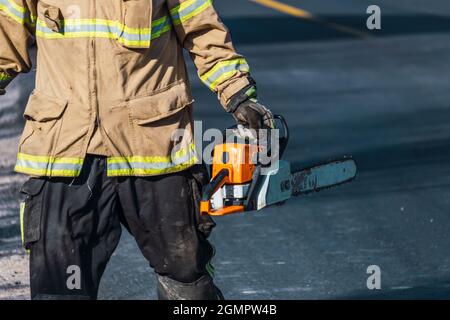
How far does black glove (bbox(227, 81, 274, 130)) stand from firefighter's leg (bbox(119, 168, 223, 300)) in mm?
330

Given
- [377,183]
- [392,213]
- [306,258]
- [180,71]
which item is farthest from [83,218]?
[377,183]

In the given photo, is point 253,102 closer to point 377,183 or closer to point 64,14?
point 64,14

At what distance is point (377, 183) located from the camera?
10.2 m

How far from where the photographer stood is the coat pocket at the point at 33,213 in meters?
5.78

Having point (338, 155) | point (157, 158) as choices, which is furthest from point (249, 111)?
point (338, 155)

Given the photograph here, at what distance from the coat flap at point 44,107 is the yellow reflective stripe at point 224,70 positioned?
65cm

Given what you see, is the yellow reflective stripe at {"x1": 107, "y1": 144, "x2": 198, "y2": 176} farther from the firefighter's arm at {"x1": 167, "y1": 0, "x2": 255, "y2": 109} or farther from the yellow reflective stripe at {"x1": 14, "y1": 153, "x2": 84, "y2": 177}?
the firefighter's arm at {"x1": 167, "y1": 0, "x2": 255, "y2": 109}

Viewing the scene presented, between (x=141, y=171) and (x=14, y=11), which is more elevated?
(x=14, y=11)

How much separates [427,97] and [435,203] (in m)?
4.13

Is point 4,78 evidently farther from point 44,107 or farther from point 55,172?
point 55,172

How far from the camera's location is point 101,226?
5805 millimetres

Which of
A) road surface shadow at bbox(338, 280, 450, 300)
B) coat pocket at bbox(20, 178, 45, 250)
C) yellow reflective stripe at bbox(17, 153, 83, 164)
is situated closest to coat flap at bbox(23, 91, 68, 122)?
yellow reflective stripe at bbox(17, 153, 83, 164)

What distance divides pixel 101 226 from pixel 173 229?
1.03ft

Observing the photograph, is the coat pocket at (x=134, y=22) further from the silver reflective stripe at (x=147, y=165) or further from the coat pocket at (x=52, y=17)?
the silver reflective stripe at (x=147, y=165)
